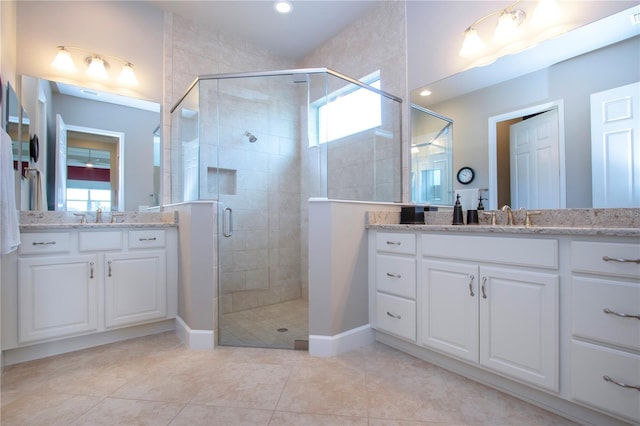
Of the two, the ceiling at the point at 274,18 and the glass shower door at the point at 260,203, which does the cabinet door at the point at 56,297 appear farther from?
the ceiling at the point at 274,18

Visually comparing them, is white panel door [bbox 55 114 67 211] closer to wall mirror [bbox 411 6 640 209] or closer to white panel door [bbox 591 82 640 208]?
wall mirror [bbox 411 6 640 209]

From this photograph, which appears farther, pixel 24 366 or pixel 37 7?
pixel 37 7

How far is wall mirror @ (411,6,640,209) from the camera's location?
154 cm

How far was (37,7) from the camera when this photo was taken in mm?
2285

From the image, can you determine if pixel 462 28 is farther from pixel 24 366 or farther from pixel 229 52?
pixel 24 366

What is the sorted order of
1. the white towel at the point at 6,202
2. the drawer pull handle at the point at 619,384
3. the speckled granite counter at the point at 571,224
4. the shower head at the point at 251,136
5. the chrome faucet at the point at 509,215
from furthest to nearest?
Result: the shower head at the point at 251,136
the chrome faucet at the point at 509,215
the white towel at the point at 6,202
the speckled granite counter at the point at 571,224
the drawer pull handle at the point at 619,384

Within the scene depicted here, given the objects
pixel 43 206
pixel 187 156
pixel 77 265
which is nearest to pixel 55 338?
pixel 77 265

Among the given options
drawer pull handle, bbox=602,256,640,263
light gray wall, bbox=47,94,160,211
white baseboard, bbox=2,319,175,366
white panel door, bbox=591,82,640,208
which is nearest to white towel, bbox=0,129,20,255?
white baseboard, bbox=2,319,175,366

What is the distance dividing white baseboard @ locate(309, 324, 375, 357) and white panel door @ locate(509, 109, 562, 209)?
4.56 ft

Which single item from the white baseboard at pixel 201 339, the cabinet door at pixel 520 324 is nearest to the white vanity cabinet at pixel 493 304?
the cabinet door at pixel 520 324

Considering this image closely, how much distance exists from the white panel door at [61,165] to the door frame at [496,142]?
10.6 ft

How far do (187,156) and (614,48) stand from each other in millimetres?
2996

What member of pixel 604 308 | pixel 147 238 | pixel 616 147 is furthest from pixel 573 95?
pixel 147 238

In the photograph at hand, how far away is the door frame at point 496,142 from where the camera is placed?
1.68 m
